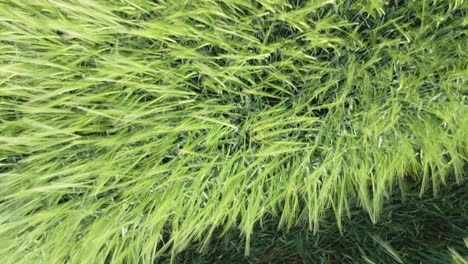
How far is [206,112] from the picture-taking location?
0.96 metres

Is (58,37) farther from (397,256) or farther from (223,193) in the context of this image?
(397,256)

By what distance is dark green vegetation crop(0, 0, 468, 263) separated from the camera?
3.06ft

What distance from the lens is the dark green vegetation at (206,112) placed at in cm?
93

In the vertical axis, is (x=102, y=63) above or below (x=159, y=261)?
above

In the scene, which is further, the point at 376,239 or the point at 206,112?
the point at 376,239

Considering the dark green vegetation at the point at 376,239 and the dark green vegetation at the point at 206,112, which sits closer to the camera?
the dark green vegetation at the point at 206,112

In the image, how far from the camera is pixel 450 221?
1.11m

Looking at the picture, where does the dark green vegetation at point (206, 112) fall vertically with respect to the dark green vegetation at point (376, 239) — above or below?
above

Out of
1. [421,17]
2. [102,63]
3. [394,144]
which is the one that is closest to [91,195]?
[102,63]

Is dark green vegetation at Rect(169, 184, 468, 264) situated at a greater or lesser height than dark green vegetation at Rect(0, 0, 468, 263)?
lesser

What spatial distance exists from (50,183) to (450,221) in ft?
2.80

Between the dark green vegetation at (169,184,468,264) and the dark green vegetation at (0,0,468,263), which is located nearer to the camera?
the dark green vegetation at (0,0,468,263)

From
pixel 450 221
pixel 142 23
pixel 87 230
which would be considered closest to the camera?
pixel 142 23

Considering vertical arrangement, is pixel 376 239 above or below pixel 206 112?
below
